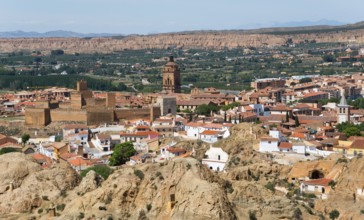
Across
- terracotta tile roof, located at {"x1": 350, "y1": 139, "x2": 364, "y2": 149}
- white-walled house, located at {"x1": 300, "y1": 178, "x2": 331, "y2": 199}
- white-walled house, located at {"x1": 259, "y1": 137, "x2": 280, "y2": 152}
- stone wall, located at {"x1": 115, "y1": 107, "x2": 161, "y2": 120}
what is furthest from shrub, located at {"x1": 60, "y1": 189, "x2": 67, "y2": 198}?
stone wall, located at {"x1": 115, "y1": 107, "x2": 161, "y2": 120}

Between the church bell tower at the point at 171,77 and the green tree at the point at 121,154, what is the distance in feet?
120

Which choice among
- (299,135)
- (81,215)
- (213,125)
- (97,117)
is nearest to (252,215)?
(81,215)

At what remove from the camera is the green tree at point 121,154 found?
4108cm

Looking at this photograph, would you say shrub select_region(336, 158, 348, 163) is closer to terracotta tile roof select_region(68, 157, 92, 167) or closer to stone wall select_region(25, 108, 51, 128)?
terracotta tile roof select_region(68, 157, 92, 167)

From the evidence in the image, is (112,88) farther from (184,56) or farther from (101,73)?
(184,56)

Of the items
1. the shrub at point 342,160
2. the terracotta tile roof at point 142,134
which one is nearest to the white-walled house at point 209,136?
the terracotta tile roof at point 142,134

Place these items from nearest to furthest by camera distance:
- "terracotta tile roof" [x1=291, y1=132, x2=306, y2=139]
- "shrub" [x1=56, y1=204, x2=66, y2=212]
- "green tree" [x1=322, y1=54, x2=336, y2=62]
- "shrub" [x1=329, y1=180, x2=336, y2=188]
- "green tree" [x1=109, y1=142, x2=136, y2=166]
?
"shrub" [x1=56, y1=204, x2=66, y2=212] < "shrub" [x1=329, y1=180, x2=336, y2=188] < "green tree" [x1=109, y1=142, x2=136, y2=166] < "terracotta tile roof" [x1=291, y1=132, x2=306, y2=139] < "green tree" [x1=322, y1=54, x2=336, y2=62]

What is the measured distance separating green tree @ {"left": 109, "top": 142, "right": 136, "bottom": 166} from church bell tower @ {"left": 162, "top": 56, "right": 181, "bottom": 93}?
36.7 m

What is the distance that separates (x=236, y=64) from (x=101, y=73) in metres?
31.4

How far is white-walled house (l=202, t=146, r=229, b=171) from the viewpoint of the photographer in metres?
37.6

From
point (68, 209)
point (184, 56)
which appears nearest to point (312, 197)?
point (68, 209)

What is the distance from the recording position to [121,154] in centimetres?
4169

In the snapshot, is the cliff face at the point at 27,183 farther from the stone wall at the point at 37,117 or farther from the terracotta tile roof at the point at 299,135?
the stone wall at the point at 37,117

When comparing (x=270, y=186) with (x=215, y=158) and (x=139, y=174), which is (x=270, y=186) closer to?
(x=215, y=158)
